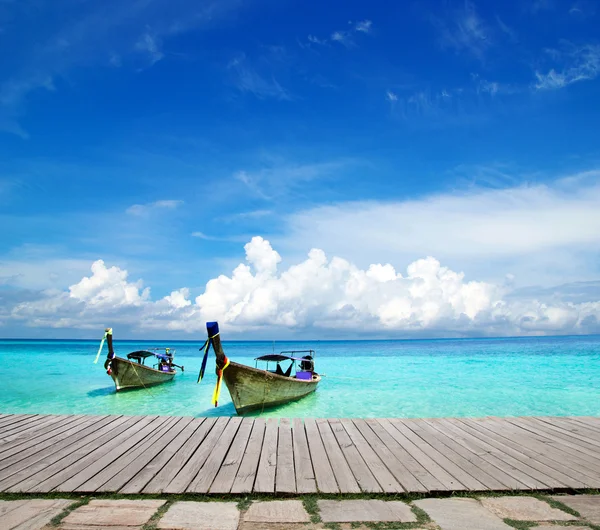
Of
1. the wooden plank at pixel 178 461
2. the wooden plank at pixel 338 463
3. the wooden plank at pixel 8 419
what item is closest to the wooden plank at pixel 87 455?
the wooden plank at pixel 178 461

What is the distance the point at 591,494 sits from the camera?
4086 millimetres

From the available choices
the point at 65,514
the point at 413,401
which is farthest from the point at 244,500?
the point at 413,401

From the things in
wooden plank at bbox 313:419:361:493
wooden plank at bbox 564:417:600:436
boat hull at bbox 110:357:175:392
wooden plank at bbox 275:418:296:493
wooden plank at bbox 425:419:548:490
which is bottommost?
boat hull at bbox 110:357:175:392

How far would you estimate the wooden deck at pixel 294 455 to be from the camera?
4180 millimetres

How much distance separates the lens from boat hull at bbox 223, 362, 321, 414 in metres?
14.0

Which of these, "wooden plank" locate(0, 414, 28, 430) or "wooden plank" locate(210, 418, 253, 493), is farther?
"wooden plank" locate(0, 414, 28, 430)

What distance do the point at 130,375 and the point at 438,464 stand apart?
20025 millimetres

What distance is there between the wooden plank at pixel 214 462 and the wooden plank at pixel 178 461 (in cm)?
26

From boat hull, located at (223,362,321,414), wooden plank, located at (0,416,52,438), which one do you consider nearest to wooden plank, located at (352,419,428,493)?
wooden plank, located at (0,416,52,438)

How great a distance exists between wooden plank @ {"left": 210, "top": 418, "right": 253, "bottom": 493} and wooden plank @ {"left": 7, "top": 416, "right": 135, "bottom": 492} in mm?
1705

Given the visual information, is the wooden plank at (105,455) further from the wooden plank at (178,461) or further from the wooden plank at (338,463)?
the wooden plank at (338,463)

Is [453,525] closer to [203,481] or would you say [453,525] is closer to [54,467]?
[203,481]

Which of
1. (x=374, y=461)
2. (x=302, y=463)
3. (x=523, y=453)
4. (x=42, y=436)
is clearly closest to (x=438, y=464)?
(x=374, y=461)

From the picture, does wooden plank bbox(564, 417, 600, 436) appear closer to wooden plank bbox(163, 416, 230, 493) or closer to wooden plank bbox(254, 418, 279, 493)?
wooden plank bbox(254, 418, 279, 493)
